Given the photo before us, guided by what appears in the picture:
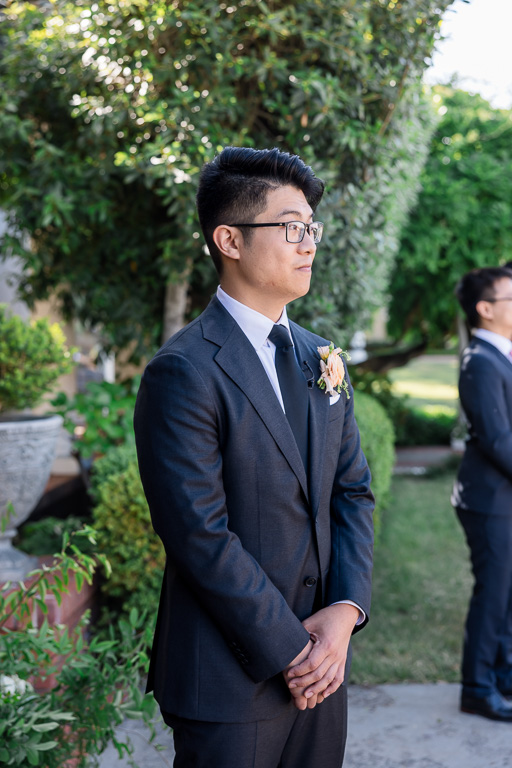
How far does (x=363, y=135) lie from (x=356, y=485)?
9.54ft

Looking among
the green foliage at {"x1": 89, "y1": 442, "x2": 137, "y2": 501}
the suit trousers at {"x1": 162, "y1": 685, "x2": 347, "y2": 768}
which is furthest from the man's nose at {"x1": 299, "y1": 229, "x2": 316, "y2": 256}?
the green foliage at {"x1": 89, "y1": 442, "x2": 137, "y2": 501}

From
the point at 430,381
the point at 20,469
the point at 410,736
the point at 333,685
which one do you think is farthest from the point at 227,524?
the point at 430,381

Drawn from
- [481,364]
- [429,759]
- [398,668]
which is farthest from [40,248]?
[429,759]

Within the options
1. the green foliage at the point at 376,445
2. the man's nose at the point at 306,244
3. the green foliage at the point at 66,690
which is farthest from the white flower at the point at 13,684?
the green foliage at the point at 376,445

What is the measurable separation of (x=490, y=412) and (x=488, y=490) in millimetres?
389

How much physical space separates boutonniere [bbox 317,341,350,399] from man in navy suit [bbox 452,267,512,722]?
173 cm

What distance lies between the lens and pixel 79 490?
571 cm

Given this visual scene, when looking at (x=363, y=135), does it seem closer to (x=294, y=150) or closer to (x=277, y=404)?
(x=294, y=150)

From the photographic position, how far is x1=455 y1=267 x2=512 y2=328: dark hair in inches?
147

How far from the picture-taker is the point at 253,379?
6.06ft

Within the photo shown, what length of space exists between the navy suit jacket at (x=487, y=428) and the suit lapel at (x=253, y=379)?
6.32ft

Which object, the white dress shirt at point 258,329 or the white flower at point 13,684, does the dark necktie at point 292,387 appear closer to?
the white dress shirt at point 258,329

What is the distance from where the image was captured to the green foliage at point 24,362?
4.00 meters

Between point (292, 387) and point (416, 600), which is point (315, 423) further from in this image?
point (416, 600)
